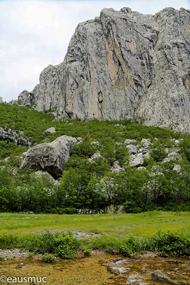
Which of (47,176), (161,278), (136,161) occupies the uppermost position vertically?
(136,161)

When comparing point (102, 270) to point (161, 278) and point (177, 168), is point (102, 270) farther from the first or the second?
point (177, 168)

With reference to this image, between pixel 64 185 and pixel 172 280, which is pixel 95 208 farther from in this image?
pixel 172 280

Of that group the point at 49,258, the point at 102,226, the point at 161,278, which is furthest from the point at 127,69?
the point at 161,278

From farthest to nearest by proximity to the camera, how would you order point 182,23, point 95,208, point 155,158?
point 182,23, point 155,158, point 95,208

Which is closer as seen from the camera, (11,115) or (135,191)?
(135,191)

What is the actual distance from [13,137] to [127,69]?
78053 mm

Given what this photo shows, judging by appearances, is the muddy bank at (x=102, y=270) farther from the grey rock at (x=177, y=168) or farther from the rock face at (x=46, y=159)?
the rock face at (x=46, y=159)

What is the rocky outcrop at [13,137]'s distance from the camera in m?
88.2

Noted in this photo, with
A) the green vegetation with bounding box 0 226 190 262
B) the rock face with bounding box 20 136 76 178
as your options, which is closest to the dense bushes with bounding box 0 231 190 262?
the green vegetation with bounding box 0 226 190 262

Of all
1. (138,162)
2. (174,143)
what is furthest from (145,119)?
(138,162)

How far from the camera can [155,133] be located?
292 ft

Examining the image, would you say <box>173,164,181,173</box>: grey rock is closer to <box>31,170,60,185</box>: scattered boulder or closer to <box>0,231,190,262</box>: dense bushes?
<box>31,170,60,185</box>: scattered boulder

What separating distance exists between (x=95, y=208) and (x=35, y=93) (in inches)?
5720

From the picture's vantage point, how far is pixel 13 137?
89438 mm
